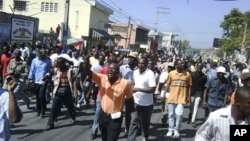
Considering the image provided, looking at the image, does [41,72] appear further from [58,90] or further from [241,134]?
[241,134]

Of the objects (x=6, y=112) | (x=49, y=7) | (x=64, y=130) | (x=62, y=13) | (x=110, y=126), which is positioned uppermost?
(x=49, y=7)

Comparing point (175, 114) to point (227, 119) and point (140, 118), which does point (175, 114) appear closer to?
point (140, 118)

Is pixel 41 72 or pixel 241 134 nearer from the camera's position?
pixel 241 134

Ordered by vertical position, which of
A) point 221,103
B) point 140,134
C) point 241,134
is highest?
point 241,134

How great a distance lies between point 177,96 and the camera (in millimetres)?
9852

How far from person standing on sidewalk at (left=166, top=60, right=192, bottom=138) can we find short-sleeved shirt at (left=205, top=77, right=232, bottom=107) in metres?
0.81

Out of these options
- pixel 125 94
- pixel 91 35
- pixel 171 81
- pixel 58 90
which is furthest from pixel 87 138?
pixel 91 35

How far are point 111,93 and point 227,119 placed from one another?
312 cm

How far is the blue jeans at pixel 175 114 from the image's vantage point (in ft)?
31.7

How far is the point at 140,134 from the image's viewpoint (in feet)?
33.9

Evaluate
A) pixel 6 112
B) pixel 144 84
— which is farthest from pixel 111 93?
pixel 6 112

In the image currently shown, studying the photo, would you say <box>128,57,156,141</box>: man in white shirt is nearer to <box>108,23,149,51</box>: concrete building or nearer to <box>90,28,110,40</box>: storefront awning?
<box>90,28,110,40</box>: storefront awning

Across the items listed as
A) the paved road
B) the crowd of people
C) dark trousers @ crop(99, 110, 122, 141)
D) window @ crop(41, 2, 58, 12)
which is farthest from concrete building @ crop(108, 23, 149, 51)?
dark trousers @ crop(99, 110, 122, 141)

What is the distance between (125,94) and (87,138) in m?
2.81
